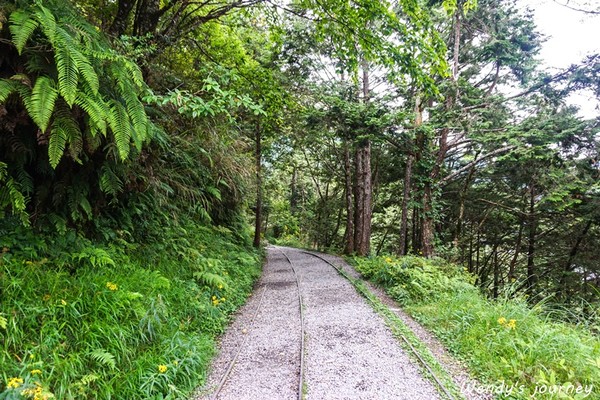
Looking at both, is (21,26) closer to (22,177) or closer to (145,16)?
(22,177)

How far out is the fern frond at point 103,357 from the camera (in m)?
2.97

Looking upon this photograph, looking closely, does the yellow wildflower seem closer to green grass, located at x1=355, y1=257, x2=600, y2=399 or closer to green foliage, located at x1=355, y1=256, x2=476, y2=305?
green grass, located at x1=355, y1=257, x2=600, y2=399

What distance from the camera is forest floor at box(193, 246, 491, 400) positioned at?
12.0 ft

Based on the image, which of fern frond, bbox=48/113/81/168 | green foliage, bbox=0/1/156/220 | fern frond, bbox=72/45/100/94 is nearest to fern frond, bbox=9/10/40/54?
green foliage, bbox=0/1/156/220

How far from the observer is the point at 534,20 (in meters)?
8.67

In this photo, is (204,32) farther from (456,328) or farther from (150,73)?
(456,328)

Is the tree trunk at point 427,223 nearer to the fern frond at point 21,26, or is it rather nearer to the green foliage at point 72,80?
the green foliage at point 72,80

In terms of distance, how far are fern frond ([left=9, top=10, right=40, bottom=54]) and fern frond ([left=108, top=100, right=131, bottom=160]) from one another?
25.8 inches

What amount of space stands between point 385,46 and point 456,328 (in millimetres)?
4775

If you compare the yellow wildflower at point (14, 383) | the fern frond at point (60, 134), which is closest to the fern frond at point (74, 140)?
the fern frond at point (60, 134)

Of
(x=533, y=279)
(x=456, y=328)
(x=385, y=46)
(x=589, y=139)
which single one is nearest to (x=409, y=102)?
(x=589, y=139)

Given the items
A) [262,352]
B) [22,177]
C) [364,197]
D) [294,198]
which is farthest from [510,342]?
[294,198]

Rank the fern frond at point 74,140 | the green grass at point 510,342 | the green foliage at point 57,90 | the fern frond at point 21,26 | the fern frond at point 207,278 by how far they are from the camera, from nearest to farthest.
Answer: the fern frond at point 21,26 < the green foliage at point 57,90 < the fern frond at point 74,140 < the green grass at point 510,342 < the fern frond at point 207,278

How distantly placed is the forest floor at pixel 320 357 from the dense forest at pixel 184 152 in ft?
1.65
